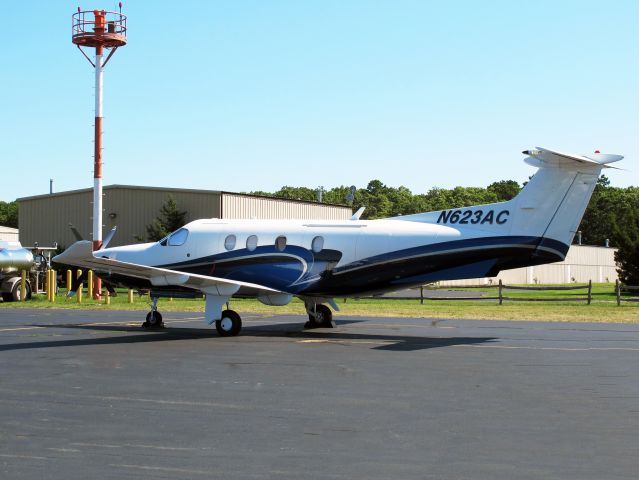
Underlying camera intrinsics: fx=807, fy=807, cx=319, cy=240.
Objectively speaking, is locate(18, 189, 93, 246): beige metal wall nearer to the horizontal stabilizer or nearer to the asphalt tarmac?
the asphalt tarmac

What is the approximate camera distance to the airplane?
19781mm

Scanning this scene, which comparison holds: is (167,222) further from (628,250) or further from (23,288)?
(628,250)

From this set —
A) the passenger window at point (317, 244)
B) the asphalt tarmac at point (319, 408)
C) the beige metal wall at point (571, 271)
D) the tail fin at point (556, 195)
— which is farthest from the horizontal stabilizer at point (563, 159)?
the beige metal wall at point (571, 271)

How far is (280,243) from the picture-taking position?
2273cm

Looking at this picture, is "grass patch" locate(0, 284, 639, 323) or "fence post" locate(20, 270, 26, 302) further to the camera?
"fence post" locate(20, 270, 26, 302)

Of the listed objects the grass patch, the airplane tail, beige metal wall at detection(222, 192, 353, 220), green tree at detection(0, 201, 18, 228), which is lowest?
the grass patch

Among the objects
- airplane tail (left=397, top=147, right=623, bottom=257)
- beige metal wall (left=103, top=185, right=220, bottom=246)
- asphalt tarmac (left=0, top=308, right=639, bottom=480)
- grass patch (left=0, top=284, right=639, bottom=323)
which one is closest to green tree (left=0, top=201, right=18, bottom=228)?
beige metal wall (left=103, top=185, right=220, bottom=246)

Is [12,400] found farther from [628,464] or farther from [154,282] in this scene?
[154,282]

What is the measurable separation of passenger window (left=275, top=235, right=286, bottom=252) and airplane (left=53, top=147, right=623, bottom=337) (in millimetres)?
32

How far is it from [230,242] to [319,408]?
13.3 m

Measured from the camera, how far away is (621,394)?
11.7 metres

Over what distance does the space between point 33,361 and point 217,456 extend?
8924 mm

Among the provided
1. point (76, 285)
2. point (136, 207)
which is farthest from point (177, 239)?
point (136, 207)

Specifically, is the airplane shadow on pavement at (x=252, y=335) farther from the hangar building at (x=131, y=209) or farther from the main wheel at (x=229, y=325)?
the hangar building at (x=131, y=209)
